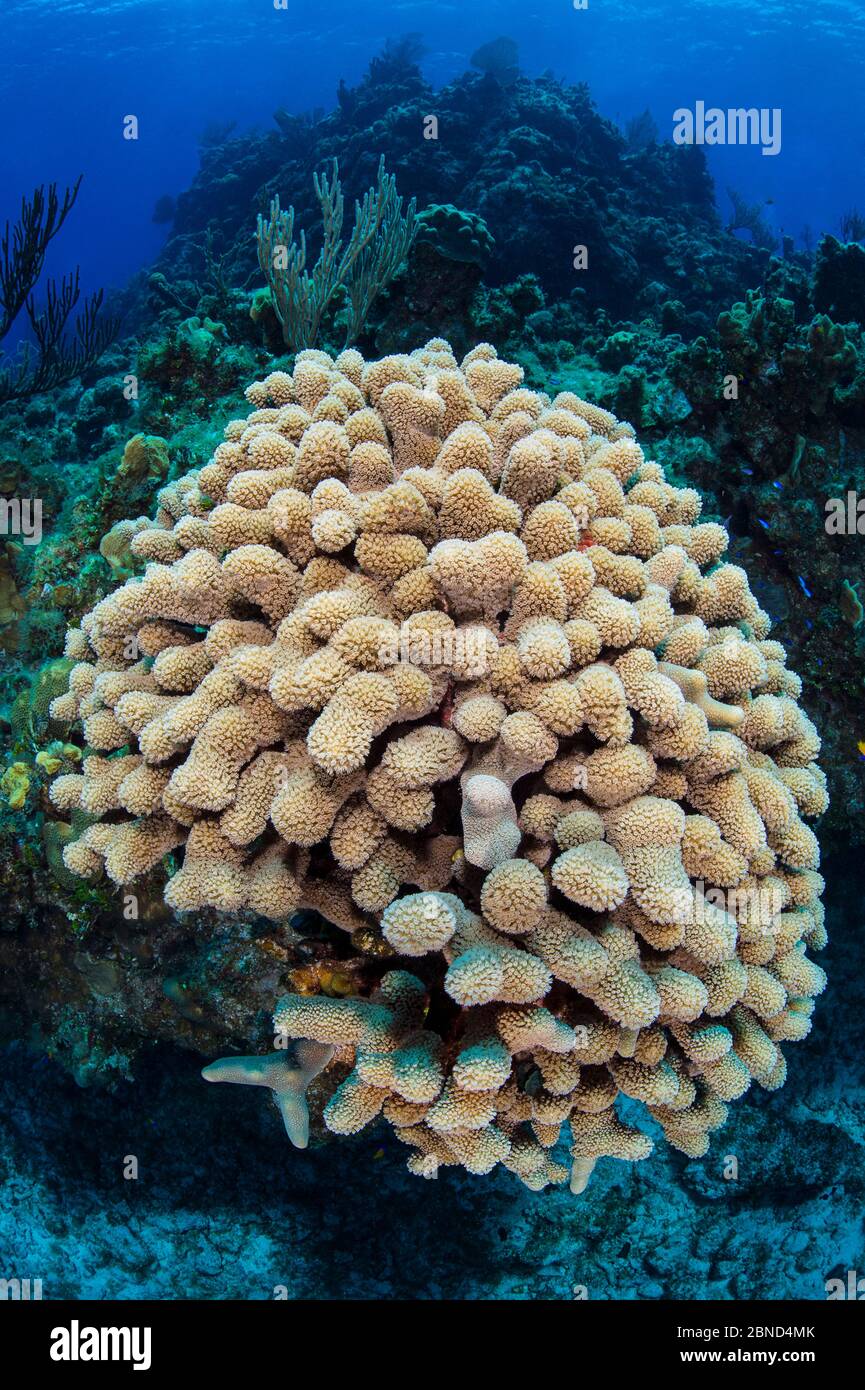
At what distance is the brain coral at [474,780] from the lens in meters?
2.10

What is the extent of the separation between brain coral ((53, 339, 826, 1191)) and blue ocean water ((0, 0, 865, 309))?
180 feet

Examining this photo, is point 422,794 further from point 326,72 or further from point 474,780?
point 326,72

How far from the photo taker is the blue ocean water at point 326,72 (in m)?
51.8

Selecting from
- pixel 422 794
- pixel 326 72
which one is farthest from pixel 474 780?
pixel 326 72

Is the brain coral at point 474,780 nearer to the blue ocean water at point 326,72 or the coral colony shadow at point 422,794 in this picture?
the coral colony shadow at point 422,794

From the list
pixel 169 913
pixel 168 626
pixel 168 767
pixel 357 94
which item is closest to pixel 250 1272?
pixel 169 913

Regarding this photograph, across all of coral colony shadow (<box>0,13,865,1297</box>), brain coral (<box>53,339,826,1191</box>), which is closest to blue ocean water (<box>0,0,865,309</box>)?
coral colony shadow (<box>0,13,865,1297</box>)

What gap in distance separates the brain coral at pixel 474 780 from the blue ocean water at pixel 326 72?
54.9 metres

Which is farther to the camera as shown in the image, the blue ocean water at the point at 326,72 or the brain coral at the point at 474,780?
the blue ocean water at the point at 326,72

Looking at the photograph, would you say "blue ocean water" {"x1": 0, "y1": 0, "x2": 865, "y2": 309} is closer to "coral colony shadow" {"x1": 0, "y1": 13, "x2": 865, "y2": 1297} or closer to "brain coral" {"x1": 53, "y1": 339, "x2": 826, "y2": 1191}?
"coral colony shadow" {"x1": 0, "y1": 13, "x2": 865, "y2": 1297}

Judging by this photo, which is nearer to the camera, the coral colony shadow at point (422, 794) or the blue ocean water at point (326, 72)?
the coral colony shadow at point (422, 794)

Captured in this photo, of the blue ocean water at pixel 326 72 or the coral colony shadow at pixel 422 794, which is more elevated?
the blue ocean water at pixel 326 72

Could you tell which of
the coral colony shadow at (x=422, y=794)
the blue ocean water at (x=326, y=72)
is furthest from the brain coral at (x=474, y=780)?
the blue ocean water at (x=326, y=72)

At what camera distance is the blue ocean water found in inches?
2039
